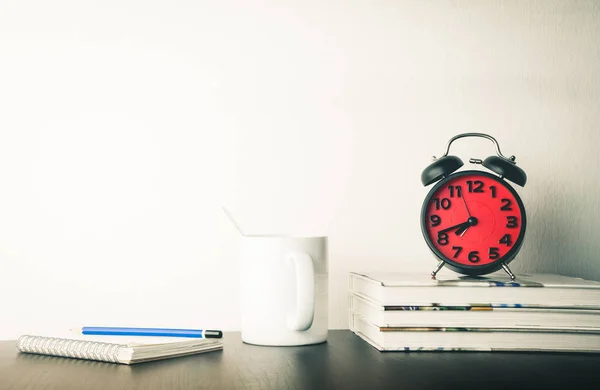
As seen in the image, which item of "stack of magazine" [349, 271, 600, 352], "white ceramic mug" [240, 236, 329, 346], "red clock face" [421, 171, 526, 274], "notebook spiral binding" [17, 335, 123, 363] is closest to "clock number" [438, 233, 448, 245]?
"red clock face" [421, 171, 526, 274]

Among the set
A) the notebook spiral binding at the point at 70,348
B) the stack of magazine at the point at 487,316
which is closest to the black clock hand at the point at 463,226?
the stack of magazine at the point at 487,316

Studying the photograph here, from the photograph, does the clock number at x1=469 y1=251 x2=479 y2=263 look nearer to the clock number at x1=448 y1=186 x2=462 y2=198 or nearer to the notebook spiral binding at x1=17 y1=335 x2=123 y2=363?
the clock number at x1=448 y1=186 x2=462 y2=198

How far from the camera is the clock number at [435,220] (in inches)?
41.1

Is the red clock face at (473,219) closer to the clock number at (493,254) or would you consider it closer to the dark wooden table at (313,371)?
the clock number at (493,254)

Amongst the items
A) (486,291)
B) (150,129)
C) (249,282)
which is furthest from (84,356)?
(486,291)

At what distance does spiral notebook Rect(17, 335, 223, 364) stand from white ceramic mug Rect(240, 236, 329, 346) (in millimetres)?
81

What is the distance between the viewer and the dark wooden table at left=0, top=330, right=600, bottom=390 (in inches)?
29.6

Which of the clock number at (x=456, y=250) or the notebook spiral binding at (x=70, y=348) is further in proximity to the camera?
the clock number at (x=456, y=250)

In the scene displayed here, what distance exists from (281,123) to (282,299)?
37 cm

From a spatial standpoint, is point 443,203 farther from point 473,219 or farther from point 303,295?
point 303,295

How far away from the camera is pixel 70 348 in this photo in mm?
904

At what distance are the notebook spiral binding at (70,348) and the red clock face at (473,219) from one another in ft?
1.70

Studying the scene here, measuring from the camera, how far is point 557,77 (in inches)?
49.3

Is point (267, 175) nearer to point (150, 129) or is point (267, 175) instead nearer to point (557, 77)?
point (150, 129)
